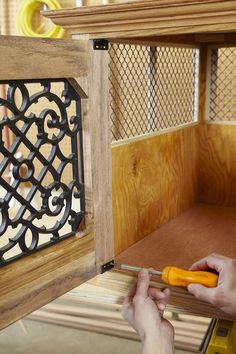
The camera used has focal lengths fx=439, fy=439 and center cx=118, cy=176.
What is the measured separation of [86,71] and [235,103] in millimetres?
1222

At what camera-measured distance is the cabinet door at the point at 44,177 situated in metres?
0.55

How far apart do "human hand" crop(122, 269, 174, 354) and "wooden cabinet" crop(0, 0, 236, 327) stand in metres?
0.09

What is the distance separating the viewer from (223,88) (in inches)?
67.5

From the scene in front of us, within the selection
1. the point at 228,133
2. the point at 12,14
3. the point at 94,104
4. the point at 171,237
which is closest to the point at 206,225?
the point at 171,237

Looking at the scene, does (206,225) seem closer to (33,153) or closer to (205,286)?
(205,286)

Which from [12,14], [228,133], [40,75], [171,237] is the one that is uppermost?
[12,14]

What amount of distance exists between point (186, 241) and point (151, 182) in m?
0.18

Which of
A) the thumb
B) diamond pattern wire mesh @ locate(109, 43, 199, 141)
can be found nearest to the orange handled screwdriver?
the thumb

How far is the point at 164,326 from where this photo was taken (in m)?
0.65

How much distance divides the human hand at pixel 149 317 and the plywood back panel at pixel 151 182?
308 millimetres

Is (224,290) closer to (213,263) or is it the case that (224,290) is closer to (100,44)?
(213,263)

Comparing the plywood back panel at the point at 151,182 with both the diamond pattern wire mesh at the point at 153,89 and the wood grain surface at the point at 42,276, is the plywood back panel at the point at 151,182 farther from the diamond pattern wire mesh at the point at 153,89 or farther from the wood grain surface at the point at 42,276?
the wood grain surface at the point at 42,276

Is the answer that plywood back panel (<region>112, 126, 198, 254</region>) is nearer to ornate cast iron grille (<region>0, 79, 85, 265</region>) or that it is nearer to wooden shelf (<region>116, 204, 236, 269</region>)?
wooden shelf (<region>116, 204, 236, 269</region>)

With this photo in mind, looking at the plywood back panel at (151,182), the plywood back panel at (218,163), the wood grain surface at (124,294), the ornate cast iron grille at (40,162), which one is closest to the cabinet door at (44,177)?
the ornate cast iron grille at (40,162)
